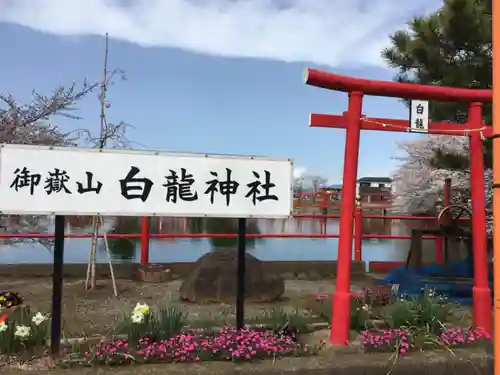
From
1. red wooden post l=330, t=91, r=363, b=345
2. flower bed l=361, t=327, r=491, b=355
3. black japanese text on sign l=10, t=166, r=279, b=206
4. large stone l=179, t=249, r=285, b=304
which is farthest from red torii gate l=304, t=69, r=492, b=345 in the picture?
large stone l=179, t=249, r=285, b=304

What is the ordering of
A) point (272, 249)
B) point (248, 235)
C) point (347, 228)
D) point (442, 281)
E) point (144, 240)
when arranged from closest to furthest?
point (347, 228), point (442, 281), point (144, 240), point (248, 235), point (272, 249)

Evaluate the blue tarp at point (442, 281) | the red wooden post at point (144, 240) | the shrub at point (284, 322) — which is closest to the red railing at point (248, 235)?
the red wooden post at point (144, 240)

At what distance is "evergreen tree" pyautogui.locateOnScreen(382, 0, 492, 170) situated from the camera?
20.5 ft

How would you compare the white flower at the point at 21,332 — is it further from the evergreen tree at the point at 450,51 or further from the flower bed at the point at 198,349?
the evergreen tree at the point at 450,51

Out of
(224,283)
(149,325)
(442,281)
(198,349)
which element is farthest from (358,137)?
(442,281)

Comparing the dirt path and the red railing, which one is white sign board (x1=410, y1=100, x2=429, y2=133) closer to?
the dirt path

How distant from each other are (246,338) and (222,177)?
1.28 meters

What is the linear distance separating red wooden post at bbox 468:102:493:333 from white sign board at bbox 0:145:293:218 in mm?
2010

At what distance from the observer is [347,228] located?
4.21 m

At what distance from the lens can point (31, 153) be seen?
142 inches

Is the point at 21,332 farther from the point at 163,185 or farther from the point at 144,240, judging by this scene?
the point at 144,240

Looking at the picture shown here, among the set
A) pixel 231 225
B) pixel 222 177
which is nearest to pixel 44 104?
pixel 222 177

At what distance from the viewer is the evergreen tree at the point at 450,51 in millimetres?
6242

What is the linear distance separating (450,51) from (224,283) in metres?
4.43
